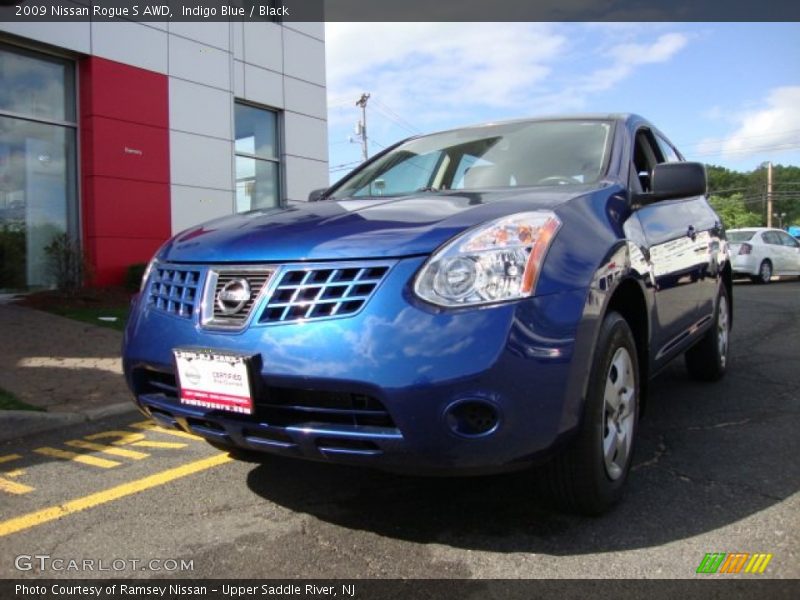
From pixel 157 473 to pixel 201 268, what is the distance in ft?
4.27

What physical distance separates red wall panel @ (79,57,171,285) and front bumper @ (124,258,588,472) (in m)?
8.75

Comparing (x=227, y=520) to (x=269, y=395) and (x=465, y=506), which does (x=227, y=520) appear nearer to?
(x=269, y=395)

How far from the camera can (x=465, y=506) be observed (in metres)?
2.75

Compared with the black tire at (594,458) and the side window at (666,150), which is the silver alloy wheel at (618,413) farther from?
the side window at (666,150)

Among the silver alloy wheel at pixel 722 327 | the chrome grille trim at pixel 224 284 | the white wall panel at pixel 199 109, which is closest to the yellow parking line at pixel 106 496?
the chrome grille trim at pixel 224 284

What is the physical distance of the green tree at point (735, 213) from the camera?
78.5 metres

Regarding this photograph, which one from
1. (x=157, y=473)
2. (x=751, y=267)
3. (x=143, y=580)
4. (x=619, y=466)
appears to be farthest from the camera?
(x=751, y=267)

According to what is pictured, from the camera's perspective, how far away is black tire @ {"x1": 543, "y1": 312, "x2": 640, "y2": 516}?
2340mm

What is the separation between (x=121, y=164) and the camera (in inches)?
406

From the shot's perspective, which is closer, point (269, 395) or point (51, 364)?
point (269, 395)

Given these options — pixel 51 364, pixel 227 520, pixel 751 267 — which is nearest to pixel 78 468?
pixel 227 520

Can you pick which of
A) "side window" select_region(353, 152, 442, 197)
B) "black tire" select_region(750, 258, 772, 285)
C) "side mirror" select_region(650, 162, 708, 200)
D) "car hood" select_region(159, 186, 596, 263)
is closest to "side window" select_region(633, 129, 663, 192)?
Answer: "side mirror" select_region(650, 162, 708, 200)

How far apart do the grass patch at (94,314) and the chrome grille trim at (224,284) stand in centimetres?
572

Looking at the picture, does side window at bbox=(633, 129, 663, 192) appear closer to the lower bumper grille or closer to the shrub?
the lower bumper grille
